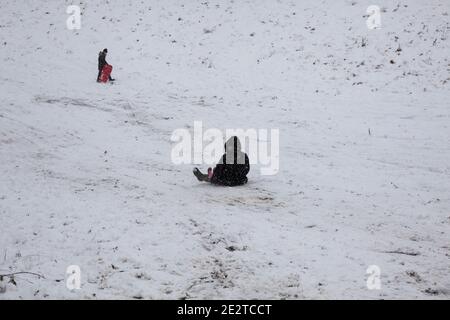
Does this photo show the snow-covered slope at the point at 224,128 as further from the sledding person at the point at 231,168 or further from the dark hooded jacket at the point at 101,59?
the dark hooded jacket at the point at 101,59

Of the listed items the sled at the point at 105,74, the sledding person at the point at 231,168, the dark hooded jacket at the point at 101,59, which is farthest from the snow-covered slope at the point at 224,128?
the dark hooded jacket at the point at 101,59

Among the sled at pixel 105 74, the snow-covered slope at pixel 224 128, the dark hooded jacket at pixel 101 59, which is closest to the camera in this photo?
the snow-covered slope at pixel 224 128

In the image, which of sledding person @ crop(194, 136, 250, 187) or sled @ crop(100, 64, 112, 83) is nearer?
sledding person @ crop(194, 136, 250, 187)

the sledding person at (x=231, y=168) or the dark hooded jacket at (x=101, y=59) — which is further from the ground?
the dark hooded jacket at (x=101, y=59)

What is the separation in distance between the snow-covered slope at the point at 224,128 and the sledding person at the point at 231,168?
0.54 meters

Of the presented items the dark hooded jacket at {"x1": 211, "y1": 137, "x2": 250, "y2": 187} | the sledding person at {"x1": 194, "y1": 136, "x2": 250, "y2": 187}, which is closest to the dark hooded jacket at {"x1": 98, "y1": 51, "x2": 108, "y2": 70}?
the sledding person at {"x1": 194, "y1": 136, "x2": 250, "y2": 187}

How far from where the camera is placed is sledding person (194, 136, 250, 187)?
11070 mm

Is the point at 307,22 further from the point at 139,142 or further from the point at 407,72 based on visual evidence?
the point at 139,142

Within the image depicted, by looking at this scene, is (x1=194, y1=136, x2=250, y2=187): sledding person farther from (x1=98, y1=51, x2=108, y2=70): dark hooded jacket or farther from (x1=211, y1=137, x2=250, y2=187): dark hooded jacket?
(x1=98, y1=51, x2=108, y2=70): dark hooded jacket

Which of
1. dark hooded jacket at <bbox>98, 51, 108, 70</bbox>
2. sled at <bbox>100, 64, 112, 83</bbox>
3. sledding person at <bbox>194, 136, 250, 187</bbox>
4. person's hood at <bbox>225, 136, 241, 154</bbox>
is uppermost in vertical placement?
dark hooded jacket at <bbox>98, 51, 108, 70</bbox>

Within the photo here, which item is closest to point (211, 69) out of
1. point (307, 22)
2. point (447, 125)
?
point (307, 22)

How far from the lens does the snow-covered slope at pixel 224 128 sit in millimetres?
6734
